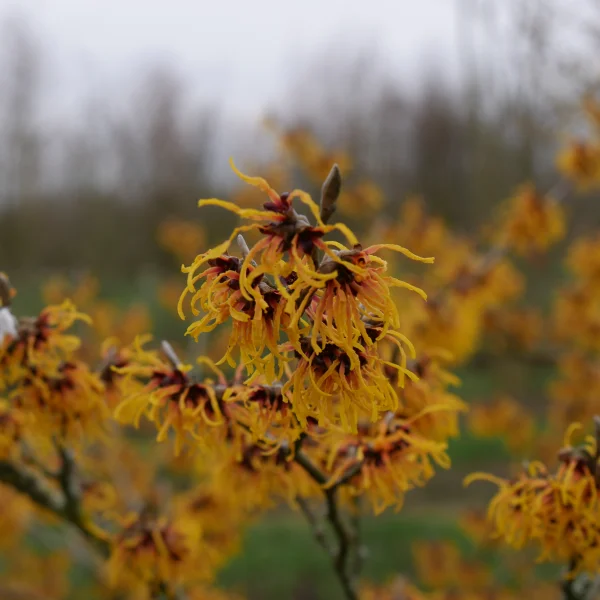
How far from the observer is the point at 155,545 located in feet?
4.35

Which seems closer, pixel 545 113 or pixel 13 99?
pixel 545 113

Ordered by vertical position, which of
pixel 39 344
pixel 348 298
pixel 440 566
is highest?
pixel 348 298

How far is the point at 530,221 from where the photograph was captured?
2.99 m

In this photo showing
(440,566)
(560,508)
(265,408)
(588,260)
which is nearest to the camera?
(265,408)

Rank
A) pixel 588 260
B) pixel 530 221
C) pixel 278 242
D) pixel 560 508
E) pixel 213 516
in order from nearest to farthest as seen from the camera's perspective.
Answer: pixel 278 242 < pixel 560 508 < pixel 213 516 < pixel 530 221 < pixel 588 260

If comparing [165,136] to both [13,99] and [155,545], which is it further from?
[155,545]

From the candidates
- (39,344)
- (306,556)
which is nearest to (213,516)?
(39,344)

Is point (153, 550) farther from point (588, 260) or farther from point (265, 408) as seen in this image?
point (588, 260)

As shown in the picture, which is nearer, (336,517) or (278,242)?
(278,242)

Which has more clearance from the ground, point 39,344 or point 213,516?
point 39,344

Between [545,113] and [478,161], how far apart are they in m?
3.16

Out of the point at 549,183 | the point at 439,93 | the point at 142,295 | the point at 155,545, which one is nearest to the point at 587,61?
the point at 549,183

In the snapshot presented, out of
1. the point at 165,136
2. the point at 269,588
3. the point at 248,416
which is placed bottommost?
the point at 269,588

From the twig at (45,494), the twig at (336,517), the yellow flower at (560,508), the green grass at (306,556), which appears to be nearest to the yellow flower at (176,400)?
the twig at (336,517)
